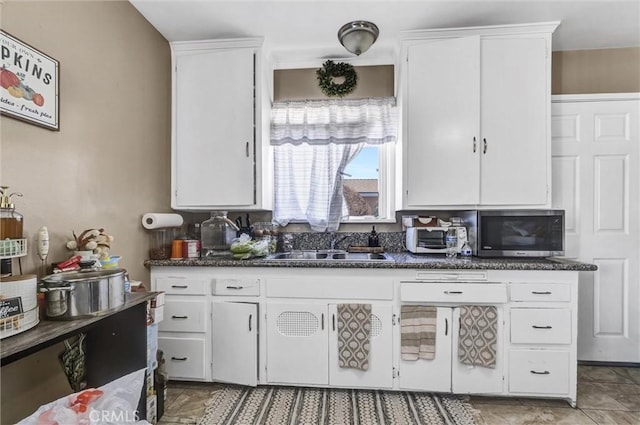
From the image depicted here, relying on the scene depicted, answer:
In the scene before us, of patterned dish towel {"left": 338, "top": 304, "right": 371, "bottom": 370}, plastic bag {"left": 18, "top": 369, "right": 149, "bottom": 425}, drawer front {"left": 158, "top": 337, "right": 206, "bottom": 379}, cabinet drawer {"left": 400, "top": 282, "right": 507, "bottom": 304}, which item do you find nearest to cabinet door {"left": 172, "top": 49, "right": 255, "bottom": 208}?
drawer front {"left": 158, "top": 337, "right": 206, "bottom": 379}

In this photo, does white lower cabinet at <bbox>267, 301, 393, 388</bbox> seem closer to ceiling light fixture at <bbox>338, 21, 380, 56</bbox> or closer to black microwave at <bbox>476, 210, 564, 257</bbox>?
black microwave at <bbox>476, 210, 564, 257</bbox>

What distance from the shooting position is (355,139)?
254 cm

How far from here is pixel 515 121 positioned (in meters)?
2.10

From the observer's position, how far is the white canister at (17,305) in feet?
3.17

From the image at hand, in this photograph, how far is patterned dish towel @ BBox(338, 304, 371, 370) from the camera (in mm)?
1907

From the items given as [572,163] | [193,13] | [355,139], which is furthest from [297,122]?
[572,163]

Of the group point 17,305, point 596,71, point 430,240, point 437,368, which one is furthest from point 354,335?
point 596,71

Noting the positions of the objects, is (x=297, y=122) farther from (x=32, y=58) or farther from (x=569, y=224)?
(x=569, y=224)

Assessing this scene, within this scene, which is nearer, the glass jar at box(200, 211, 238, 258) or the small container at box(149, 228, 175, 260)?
the small container at box(149, 228, 175, 260)

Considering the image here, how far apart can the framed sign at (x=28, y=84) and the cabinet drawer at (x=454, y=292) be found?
2.03 m

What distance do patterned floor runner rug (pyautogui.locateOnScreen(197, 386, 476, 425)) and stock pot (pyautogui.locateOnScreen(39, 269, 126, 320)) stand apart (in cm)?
99

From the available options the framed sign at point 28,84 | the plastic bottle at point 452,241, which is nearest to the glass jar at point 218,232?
the framed sign at point 28,84

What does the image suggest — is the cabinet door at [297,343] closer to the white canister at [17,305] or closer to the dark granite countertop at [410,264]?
the dark granite countertop at [410,264]

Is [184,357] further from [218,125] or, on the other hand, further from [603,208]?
[603,208]
